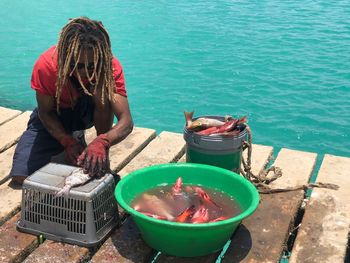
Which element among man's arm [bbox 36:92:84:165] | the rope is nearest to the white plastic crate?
man's arm [bbox 36:92:84:165]

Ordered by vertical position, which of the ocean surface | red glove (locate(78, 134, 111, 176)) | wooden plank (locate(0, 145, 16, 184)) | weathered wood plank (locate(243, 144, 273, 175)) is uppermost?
red glove (locate(78, 134, 111, 176))

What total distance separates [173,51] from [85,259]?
7967 mm

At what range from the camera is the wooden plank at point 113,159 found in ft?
8.34

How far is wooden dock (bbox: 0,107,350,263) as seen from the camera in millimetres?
2578

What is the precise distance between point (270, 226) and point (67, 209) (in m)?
1.14

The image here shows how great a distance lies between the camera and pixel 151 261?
2.59 metres

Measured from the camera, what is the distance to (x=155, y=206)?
270cm

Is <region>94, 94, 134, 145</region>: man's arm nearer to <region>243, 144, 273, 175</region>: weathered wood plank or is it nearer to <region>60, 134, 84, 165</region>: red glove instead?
<region>60, 134, 84, 165</region>: red glove

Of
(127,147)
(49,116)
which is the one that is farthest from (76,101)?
(127,147)

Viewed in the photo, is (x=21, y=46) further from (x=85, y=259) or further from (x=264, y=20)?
(x=85, y=259)

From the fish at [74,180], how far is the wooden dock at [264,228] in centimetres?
32

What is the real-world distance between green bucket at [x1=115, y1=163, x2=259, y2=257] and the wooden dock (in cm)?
12

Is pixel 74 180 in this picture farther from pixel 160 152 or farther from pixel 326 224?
pixel 326 224

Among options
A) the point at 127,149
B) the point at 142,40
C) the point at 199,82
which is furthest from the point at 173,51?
the point at 127,149
